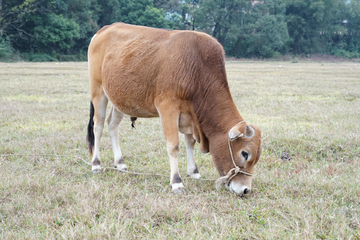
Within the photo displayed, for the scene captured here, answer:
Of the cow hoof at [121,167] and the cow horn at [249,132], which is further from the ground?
the cow horn at [249,132]

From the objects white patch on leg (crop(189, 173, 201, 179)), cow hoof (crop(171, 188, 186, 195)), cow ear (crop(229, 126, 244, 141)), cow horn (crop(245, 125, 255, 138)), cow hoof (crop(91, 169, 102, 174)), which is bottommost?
cow hoof (crop(91, 169, 102, 174))

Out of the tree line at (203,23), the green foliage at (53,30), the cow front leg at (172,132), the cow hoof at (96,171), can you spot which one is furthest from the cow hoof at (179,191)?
the green foliage at (53,30)

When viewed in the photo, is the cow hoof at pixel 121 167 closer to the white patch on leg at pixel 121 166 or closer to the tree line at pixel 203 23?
the white patch on leg at pixel 121 166

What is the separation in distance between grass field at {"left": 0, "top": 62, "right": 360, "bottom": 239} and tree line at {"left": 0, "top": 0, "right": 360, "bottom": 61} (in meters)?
32.2

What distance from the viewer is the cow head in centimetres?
366

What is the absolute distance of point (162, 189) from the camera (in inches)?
160

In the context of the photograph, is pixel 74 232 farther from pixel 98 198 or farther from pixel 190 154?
pixel 190 154

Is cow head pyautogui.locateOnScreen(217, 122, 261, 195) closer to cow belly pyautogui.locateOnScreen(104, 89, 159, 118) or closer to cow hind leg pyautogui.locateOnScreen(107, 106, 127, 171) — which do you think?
cow belly pyautogui.locateOnScreen(104, 89, 159, 118)

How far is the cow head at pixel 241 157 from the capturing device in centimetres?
366

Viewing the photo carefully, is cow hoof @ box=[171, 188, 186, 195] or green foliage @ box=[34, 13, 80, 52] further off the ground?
cow hoof @ box=[171, 188, 186, 195]

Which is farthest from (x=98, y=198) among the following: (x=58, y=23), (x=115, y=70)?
(x=58, y=23)

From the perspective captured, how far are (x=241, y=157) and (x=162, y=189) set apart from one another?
103 centimetres

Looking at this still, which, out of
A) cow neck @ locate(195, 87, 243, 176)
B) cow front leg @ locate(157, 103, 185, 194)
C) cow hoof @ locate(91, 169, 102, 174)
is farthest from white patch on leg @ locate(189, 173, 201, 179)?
cow hoof @ locate(91, 169, 102, 174)

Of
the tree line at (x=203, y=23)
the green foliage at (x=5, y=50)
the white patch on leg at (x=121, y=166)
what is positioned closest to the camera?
the white patch on leg at (x=121, y=166)
